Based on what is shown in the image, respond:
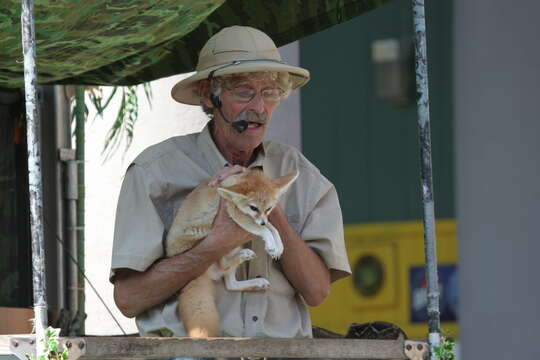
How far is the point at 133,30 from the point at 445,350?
165 centimetres

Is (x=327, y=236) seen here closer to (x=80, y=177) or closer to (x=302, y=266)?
(x=302, y=266)

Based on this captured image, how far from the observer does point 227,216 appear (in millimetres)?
3924

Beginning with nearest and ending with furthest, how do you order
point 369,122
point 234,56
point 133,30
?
1. point 234,56
2. point 133,30
3. point 369,122

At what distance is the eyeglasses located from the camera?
13.8ft

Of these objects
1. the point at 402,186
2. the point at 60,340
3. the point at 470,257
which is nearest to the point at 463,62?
the point at 470,257

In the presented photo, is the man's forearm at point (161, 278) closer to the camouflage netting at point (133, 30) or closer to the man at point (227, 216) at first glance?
the man at point (227, 216)

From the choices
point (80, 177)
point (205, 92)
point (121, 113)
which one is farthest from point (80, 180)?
point (205, 92)

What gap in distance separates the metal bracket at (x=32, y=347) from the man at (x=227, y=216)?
2.17 ft

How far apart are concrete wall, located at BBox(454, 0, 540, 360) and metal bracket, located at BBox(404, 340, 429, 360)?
12cm

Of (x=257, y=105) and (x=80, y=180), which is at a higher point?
(x=80, y=180)

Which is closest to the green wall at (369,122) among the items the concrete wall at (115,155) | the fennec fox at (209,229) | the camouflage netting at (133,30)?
the concrete wall at (115,155)

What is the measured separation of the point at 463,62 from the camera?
11.7 feet

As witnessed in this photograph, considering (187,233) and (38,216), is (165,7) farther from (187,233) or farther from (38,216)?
(38,216)

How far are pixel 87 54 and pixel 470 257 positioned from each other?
1866mm
